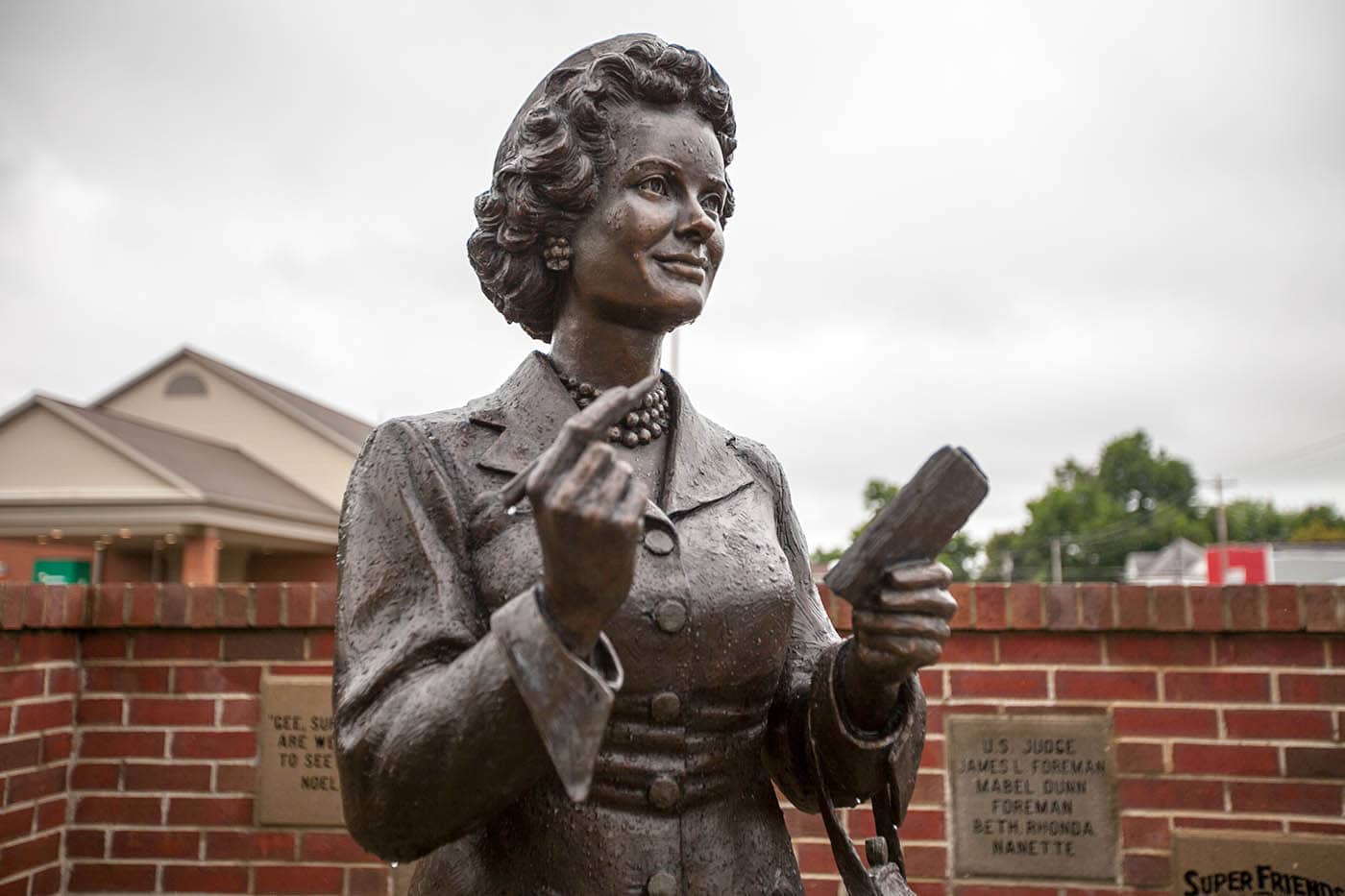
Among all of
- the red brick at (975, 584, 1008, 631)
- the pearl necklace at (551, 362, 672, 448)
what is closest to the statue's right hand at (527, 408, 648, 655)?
Answer: the pearl necklace at (551, 362, 672, 448)

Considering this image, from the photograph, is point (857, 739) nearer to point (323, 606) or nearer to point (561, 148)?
point (561, 148)

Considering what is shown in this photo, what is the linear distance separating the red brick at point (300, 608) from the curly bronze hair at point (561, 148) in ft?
7.16

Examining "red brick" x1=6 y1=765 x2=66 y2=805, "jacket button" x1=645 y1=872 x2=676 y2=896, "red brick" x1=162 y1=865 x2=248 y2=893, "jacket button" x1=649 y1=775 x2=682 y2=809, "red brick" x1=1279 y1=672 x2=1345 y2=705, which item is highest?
"red brick" x1=1279 y1=672 x2=1345 y2=705

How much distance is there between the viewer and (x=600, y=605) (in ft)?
4.00

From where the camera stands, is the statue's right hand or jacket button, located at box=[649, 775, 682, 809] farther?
jacket button, located at box=[649, 775, 682, 809]

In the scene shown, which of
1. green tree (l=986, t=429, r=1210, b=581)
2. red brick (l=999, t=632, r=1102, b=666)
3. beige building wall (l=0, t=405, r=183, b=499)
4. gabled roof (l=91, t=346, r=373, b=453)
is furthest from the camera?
green tree (l=986, t=429, r=1210, b=581)

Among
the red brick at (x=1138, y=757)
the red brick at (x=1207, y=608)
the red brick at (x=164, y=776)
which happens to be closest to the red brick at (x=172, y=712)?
the red brick at (x=164, y=776)

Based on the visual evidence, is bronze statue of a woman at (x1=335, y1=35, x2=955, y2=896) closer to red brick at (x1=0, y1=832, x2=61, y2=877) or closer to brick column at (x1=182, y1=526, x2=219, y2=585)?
red brick at (x1=0, y1=832, x2=61, y2=877)

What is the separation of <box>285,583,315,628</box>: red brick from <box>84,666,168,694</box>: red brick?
0.48 metres

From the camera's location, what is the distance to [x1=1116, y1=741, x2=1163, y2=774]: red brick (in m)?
3.44

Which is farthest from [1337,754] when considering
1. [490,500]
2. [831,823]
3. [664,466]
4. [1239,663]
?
[490,500]

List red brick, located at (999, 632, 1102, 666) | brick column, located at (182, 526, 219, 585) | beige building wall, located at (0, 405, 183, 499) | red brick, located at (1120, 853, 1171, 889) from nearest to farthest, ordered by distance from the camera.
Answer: red brick, located at (1120, 853, 1171, 889) < red brick, located at (999, 632, 1102, 666) < brick column, located at (182, 526, 219, 585) < beige building wall, located at (0, 405, 183, 499)

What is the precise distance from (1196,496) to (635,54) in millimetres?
64771

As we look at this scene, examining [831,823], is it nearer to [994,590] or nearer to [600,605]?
[600,605]
